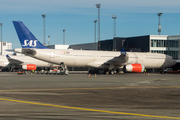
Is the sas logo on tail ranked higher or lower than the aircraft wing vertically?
higher

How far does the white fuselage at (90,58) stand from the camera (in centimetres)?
3872

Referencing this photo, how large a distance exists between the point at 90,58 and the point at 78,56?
2347 mm

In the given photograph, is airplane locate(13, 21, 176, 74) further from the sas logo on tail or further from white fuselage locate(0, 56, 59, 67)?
white fuselage locate(0, 56, 59, 67)

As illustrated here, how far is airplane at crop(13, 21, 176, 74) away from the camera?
38.3 metres

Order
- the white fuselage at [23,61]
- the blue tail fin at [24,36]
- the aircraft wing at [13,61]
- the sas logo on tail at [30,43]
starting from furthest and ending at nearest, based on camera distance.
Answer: the aircraft wing at [13,61] < the white fuselage at [23,61] < the sas logo on tail at [30,43] < the blue tail fin at [24,36]

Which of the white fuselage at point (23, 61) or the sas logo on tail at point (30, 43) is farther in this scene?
the white fuselage at point (23, 61)

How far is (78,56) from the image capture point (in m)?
39.8

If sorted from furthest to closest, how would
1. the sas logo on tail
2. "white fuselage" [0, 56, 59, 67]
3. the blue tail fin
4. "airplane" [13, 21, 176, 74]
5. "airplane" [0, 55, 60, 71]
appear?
"airplane" [0, 55, 60, 71] → "white fuselage" [0, 56, 59, 67] → the sas logo on tail → the blue tail fin → "airplane" [13, 21, 176, 74]

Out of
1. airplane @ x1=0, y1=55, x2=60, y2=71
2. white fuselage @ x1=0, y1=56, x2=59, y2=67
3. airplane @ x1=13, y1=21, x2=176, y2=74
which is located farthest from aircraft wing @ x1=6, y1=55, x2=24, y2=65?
airplane @ x1=13, y1=21, x2=176, y2=74

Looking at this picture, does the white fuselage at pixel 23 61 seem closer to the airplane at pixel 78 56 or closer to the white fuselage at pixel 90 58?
the airplane at pixel 78 56

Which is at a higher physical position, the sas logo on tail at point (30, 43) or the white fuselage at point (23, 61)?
the sas logo on tail at point (30, 43)

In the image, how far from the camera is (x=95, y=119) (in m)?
7.96

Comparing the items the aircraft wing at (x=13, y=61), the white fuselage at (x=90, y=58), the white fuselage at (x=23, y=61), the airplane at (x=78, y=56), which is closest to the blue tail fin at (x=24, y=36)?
the airplane at (x=78, y=56)

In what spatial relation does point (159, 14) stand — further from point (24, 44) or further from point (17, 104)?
point (17, 104)
